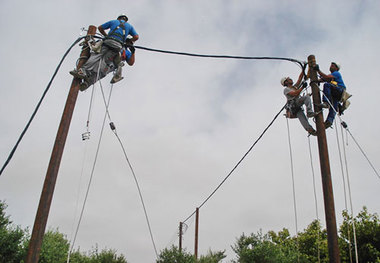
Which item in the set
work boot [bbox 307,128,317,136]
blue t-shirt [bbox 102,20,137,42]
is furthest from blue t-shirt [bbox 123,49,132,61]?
work boot [bbox 307,128,317,136]

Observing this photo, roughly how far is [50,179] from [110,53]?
2630mm

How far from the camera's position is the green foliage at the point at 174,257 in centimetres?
1806

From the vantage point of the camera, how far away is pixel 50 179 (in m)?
4.24

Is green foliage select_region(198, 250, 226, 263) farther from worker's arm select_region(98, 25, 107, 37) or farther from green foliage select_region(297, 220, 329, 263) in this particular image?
worker's arm select_region(98, 25, 107, 37)

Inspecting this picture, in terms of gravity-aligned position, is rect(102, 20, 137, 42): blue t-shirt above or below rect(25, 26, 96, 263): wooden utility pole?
above

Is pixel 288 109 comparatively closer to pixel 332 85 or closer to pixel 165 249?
pixel 332 85

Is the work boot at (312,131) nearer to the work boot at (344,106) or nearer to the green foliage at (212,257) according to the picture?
the work boot at (344,106)

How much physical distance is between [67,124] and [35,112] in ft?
3.23

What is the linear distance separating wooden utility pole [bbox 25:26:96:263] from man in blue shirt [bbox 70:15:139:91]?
20cm

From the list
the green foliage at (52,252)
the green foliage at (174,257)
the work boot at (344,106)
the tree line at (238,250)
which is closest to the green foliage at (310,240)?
the tree line at (238,250)

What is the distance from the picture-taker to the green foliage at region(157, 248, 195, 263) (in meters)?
18.1

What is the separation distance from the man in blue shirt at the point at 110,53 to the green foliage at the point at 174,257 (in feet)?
47.0

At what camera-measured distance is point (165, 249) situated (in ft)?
62.1

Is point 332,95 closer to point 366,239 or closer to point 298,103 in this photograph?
point 298,103
